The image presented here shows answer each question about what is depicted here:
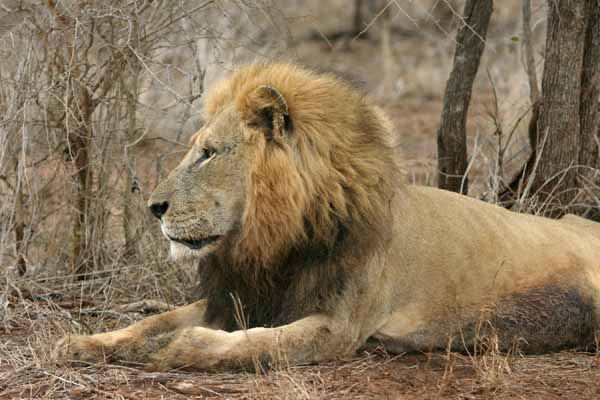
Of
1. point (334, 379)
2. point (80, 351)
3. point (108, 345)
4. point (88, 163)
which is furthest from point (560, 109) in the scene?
point (80, 351)

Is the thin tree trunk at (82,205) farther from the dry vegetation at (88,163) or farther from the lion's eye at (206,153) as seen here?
the lion's eye at (206,153)

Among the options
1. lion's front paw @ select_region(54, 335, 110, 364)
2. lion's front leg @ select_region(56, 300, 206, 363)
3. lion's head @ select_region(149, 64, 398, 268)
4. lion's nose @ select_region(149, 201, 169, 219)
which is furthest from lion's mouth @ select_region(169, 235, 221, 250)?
lion's front paw @ select_region(54, 335, 110, 364)

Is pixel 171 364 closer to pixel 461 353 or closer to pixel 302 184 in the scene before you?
pixel 302 184

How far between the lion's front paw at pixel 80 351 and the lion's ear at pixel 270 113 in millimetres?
1118

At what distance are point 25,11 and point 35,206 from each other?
1.10m

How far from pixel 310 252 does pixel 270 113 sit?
1.99 ft

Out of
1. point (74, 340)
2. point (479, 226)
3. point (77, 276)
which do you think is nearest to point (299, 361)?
point (74, 340)

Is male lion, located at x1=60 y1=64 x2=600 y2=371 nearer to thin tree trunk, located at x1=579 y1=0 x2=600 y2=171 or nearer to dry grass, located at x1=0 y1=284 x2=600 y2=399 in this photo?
dry grass, located at x1=0 y1=284 x2=600 y2=399

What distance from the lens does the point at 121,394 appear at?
12.8 feet

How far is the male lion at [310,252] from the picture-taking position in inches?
165

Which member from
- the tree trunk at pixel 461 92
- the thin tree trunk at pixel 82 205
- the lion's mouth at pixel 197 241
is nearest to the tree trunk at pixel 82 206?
the thin tree trunk at pixel 82 205

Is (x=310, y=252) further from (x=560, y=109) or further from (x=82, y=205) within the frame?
(x=560, y=109)

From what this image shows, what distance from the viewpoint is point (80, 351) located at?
4.19 m

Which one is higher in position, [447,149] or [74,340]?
[447,149]
